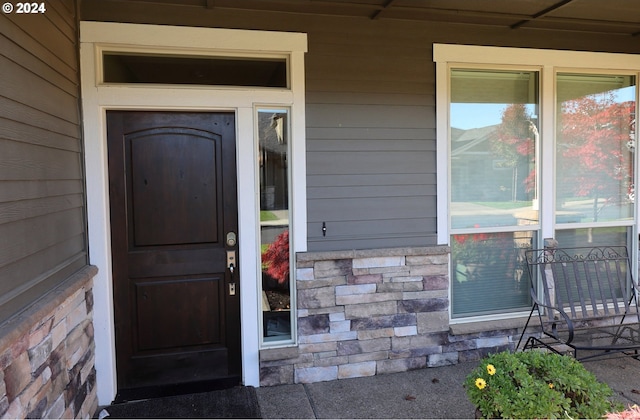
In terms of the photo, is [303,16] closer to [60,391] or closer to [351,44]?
[351,44]

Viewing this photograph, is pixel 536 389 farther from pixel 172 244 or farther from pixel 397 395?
pixel 172 244

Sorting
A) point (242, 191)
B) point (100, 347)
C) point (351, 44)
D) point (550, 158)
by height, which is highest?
point (351, 44)

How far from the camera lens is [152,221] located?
2768 mm

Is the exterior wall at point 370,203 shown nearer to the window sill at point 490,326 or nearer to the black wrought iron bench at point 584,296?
the window sill at point 490,326

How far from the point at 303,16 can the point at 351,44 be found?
0.37 metres

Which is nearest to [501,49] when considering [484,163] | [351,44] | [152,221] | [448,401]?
Result: [484,163]

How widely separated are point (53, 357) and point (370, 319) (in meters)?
1.90

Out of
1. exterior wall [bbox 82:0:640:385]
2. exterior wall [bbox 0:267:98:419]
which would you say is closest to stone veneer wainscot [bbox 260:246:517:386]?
exterior wall [bbox 82:0:640:385]

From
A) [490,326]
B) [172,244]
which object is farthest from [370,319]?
[172,244]

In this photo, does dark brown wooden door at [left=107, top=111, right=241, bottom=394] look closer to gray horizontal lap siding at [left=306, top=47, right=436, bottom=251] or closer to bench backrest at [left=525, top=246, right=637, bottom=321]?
gray horizontal lap siding at [left=306, top=47, right=436, bottom=251]

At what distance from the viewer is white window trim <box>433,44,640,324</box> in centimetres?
308

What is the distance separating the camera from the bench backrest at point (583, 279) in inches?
124

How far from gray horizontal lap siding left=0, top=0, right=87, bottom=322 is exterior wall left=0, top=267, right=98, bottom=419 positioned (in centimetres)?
8

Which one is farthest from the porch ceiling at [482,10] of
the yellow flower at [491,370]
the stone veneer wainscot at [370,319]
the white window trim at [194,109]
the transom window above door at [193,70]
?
the yellow flower at [491,370]
